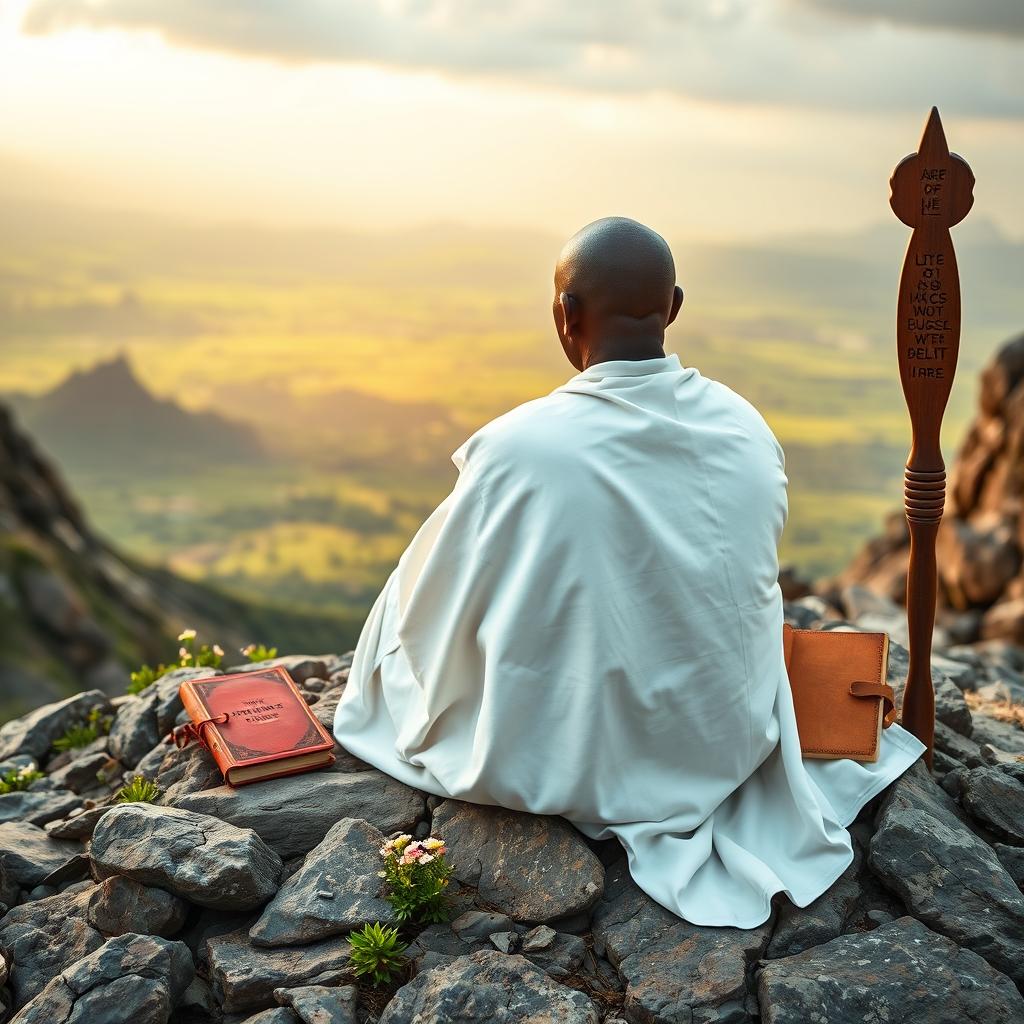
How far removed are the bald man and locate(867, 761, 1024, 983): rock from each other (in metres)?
0.19

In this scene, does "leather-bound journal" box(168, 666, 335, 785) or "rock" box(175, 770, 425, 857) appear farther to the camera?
"leather-bound journal" box(168, 666, 335, 785)

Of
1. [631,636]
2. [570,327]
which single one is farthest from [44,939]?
[570,327]

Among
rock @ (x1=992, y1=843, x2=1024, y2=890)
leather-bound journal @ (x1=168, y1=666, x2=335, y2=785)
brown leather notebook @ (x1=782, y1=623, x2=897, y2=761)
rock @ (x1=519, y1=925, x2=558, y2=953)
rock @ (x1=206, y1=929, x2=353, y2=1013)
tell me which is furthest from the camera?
leather-bound journal @ (x1=168, y1=666, x2=335, y2=785)

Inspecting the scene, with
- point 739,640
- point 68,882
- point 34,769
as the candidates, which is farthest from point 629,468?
point 34,769

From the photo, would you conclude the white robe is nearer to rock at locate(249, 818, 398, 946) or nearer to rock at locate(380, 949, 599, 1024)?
rock at locate(249, 818, 398, 946)

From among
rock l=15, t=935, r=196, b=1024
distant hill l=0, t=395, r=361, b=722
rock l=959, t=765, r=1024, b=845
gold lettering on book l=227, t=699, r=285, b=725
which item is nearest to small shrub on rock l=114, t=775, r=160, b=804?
gold lettering on book l=227, t=699, r=285, b=725

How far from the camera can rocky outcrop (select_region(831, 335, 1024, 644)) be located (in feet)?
58.3

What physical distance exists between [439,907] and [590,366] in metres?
2.07

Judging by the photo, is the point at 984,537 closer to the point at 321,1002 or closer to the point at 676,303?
the point at 676,303

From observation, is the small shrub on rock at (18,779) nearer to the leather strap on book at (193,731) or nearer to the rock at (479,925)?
the leather strap on book at (193,731)

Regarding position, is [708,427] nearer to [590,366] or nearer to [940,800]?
[590,366]

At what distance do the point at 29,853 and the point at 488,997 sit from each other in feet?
7.29

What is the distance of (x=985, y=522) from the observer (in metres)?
18.7

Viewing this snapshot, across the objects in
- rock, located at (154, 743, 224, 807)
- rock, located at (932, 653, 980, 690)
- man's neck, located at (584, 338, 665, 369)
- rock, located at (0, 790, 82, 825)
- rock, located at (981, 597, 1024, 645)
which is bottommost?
rock, located at (981, 597, 1024, 645)
